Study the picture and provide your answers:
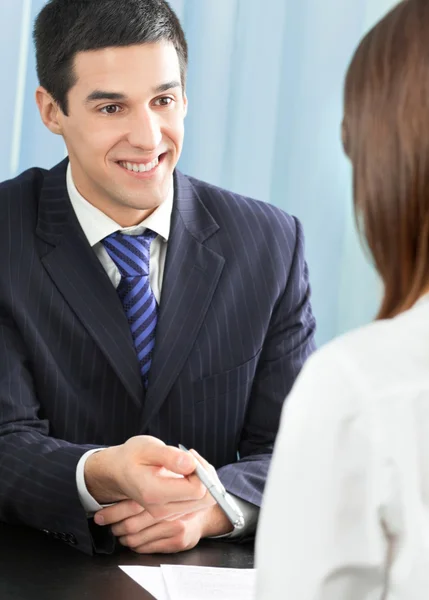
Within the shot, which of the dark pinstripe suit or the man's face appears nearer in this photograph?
the dark pinstripe suit

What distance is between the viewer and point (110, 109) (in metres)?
2.00

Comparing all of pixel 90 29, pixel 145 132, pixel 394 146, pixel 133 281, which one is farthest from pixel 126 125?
pixel 394 146

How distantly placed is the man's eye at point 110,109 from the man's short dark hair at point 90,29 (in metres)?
0.08

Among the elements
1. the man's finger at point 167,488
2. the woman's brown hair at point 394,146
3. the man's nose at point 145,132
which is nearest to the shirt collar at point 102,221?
the man's nose at point 145,132

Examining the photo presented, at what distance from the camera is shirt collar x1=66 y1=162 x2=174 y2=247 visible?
1.95 meters

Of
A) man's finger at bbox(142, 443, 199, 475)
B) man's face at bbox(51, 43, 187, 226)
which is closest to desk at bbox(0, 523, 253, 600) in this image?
man's finger at bbox(142, 443, 199, 475)

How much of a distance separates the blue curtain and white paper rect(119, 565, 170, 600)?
1557 mm

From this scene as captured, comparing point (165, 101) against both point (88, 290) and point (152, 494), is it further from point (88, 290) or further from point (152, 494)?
point (152, 494)

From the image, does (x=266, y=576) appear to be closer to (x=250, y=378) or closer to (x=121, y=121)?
(x=250, y=378)

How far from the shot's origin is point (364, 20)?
2924mm

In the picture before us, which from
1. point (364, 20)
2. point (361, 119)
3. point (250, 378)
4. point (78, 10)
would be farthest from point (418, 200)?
point (364, 20)

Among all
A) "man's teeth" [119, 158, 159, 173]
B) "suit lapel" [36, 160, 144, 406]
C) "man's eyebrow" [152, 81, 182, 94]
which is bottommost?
"suit lapel" [36, 160, 144, 406]

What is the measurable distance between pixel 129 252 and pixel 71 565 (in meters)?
0.71

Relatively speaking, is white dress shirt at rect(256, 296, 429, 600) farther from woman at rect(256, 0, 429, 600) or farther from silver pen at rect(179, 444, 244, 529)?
silver pen at rect(179, 444, 244, 529)
